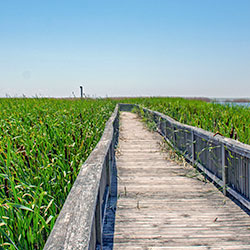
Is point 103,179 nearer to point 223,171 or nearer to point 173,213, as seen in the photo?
point 173,213

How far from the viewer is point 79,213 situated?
73.3 inches

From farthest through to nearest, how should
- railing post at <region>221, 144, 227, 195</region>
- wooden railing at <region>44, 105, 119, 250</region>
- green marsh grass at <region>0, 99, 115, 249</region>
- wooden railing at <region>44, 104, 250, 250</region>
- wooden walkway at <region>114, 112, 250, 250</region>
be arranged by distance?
railing post at <region>221, 144, 227, 195</region>
wooden walkway at <region>114, 112, 250, 250</region>
green marsh grass at <region>0, 99, 115, 249</region>
wooden railing at <region>44, 104, 250, 250</region>
wooden railing at <region>44, 105, 119, 250</region>

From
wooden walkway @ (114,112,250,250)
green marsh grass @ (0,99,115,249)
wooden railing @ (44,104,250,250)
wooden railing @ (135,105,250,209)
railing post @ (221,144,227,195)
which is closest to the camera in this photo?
wooden railing @ (44,104,250,250)

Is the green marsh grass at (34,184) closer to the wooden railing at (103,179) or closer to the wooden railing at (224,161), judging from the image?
the wooden railing at (103,179)

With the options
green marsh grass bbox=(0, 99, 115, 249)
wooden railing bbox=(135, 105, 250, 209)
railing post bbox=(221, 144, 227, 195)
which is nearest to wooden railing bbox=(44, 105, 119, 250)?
green marsh grass bbox=(0, 99, 115, 249)

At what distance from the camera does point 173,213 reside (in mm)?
4086

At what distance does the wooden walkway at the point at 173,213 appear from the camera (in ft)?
10.8

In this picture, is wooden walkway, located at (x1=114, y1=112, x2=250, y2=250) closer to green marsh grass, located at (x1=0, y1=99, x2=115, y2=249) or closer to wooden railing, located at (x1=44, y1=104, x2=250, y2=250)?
wooden railing, located at (x1=44, y1=104, x2=250, y2=250)

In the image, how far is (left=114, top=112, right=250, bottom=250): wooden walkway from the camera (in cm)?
329

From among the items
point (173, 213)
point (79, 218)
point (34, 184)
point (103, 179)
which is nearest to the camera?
point (79, 218)

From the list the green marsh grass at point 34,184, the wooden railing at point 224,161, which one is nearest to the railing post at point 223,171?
the wooden railing at point 224,161

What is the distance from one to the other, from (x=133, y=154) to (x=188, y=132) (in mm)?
1890

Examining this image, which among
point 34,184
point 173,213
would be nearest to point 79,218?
point 34,184

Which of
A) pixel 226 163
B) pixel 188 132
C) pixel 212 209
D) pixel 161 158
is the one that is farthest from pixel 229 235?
pixel 161 158
